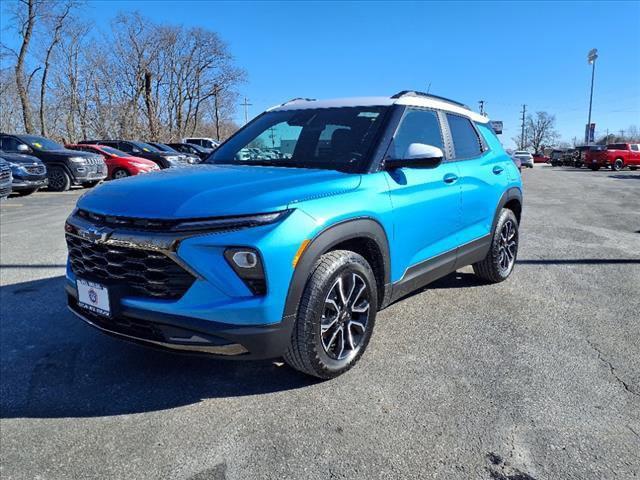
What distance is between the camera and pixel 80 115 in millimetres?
39031

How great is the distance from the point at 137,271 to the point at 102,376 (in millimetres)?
998

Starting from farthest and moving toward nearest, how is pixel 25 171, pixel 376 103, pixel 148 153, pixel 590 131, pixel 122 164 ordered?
pixel 590 131, pixel 148 153, pixel 122 164, pixel 25 171, pixel 376 103

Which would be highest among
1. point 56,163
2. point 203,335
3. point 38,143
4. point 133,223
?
point 38,143

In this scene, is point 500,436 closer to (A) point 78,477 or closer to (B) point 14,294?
(A) point 78,477

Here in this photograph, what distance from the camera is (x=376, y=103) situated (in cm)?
358

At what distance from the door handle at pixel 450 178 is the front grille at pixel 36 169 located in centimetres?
1313

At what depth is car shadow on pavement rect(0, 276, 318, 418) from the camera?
2713 mm

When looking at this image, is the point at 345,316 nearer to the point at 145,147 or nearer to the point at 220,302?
the point at 220,302

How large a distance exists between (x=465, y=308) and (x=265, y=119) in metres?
2.48

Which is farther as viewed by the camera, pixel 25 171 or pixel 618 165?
pixel 618 165

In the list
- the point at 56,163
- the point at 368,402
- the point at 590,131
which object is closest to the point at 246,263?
the point at 368,402

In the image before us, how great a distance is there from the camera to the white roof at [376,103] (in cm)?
358

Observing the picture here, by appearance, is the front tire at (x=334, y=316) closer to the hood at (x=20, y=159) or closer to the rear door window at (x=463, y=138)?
the rear door window at (x=463, y=138)

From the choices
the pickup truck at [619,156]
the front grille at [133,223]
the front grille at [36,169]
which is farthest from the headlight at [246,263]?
the pickup truck at [619,156]
